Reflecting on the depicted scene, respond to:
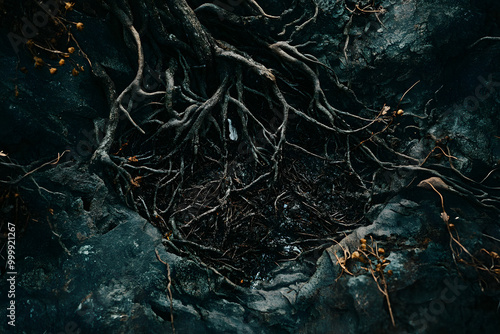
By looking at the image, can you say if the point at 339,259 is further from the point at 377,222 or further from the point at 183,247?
the point at 183,247

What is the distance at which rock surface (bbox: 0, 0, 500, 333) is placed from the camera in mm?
2090

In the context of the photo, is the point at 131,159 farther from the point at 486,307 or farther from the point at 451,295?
the point at 486,307

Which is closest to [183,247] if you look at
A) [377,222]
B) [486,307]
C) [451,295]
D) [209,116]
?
[209,116]

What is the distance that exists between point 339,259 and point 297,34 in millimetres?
2199

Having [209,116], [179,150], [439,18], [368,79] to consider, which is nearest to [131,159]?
[179,150]

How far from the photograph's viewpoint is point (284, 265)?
2670mm

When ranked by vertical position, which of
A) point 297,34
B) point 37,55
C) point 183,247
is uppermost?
point 297,34

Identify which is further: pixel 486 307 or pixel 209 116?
pixel 209 116

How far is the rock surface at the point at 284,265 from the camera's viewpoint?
6.86ft

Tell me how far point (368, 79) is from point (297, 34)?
855mm

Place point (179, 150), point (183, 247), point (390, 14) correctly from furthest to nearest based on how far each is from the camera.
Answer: point (390, 14) → point (179, 150) → point (183, 247)

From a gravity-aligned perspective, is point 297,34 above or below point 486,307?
above

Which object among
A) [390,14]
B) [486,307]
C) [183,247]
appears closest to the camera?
[486,307]

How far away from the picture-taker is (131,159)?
254 cm
